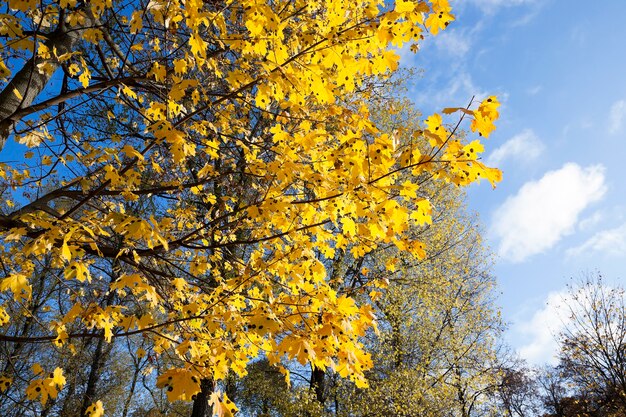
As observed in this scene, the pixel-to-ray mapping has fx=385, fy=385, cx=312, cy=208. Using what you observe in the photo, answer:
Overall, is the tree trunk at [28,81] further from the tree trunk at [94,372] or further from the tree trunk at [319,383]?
the tree trunk at [94,372]

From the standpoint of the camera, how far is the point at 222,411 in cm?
213

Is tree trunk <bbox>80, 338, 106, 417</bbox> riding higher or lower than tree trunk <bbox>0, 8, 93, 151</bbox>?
lower

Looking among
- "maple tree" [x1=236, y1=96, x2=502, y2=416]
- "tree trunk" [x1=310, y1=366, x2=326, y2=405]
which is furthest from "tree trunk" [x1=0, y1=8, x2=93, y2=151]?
"tree trunk" [x1=310, y1=366, x2=326, y2=405]

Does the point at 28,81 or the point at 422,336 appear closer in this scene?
the point at 28,81

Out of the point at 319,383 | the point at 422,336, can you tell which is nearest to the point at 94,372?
the point at 319,383

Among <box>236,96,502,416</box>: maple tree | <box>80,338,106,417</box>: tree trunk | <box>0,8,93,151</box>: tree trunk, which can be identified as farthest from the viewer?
<box>80,338,106,417</box>: tree trunk

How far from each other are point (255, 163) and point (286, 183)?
0.47m

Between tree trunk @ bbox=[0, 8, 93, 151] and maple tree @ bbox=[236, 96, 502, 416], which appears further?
maple tree @ bbox=[236, 96, 502, 416]

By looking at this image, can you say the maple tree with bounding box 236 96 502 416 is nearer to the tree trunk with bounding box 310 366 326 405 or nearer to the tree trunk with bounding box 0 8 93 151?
the tree trunk with bounding box 310 366 326 405

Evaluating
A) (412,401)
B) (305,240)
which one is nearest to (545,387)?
(412,401)

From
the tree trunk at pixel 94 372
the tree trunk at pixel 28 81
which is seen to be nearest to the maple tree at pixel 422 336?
the tree trunk at pixel 94 372

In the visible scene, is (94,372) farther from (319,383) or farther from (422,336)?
(422,336)

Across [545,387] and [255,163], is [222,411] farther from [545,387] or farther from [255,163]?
[545,387]

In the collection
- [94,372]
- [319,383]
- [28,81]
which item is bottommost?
[319,383]
